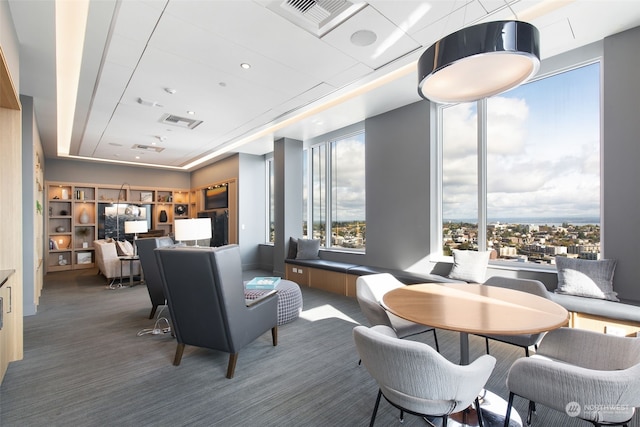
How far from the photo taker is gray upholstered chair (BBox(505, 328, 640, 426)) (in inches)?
48.5

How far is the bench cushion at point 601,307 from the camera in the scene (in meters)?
2.48

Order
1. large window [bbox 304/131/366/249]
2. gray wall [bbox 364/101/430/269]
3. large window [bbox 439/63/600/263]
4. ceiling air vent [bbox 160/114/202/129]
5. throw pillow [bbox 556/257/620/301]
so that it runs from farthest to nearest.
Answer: large window [bbox 304/131/366/249], ceiling air vent [bbox 160/114/202/129], gray wall [bbox 364/101/430/269], large window [bbox 439/63/600/263], throw pillow [bbox 556/257/620/301]

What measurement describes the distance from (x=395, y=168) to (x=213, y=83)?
9.69ft

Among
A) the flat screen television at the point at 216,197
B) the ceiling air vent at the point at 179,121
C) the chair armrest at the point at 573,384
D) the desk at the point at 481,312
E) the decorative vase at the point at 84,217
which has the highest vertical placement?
the ceiling air vent at the point at 179,121

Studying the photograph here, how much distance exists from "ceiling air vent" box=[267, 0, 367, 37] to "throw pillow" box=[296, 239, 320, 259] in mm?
4156

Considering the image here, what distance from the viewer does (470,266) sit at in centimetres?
380

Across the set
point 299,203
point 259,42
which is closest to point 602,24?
point 259,42

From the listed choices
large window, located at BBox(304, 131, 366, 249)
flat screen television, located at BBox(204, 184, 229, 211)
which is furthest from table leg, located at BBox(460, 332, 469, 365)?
flat screen television, located at BBox(204, 184, 229, 211)

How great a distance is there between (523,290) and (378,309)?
4.30ft

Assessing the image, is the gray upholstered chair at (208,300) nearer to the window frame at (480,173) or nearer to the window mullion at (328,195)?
the window frame at (480,173)

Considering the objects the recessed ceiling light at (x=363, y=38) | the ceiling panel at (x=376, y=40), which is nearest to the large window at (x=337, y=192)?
the ceiling panel at (x=376, y=40)

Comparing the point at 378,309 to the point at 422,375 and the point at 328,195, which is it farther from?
the point at 328,195

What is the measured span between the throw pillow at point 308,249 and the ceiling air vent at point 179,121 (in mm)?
3014

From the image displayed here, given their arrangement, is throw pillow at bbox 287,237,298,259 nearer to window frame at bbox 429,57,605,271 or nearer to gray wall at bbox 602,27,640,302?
window frame at bbox 429,57,605,271
